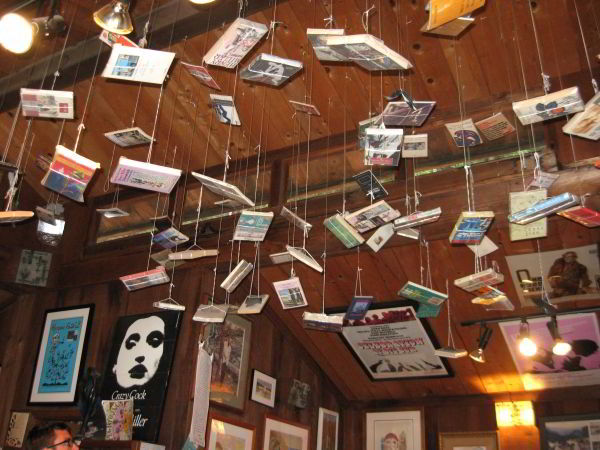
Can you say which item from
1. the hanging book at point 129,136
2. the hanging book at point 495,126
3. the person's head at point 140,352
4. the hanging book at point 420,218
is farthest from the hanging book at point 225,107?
the person's head at point 140,352

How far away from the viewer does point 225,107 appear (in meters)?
3.91

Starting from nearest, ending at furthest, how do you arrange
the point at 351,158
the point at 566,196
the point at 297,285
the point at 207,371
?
1. the point at 566,196
2. the point at 297,285
3. the point at 207,371
4. the point at 351,158

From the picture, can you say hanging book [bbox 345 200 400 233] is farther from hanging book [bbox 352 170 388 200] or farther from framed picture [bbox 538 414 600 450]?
framed picture [bbox 538 414 600 450]

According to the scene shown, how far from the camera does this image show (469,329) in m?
5.04

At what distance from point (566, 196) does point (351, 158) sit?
2.09m

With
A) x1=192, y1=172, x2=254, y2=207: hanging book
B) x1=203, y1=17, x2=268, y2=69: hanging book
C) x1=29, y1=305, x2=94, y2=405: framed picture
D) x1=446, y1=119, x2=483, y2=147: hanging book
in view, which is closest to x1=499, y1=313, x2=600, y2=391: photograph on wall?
x1=446, y1=119, x2=483, y2=147: hanging book

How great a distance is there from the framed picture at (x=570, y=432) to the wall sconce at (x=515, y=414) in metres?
0.11

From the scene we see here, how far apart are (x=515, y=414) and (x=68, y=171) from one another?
13.6ft

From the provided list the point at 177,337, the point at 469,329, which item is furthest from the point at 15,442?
the point at 469,329

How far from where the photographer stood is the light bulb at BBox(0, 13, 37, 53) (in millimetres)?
3131

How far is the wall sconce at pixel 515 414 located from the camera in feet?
17.4

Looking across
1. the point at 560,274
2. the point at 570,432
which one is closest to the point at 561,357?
the point at 570,432

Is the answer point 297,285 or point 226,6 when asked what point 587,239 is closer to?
point 297,285

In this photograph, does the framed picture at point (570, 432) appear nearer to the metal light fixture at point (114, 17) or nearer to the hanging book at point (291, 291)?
the hanging book at point (291, 291)
